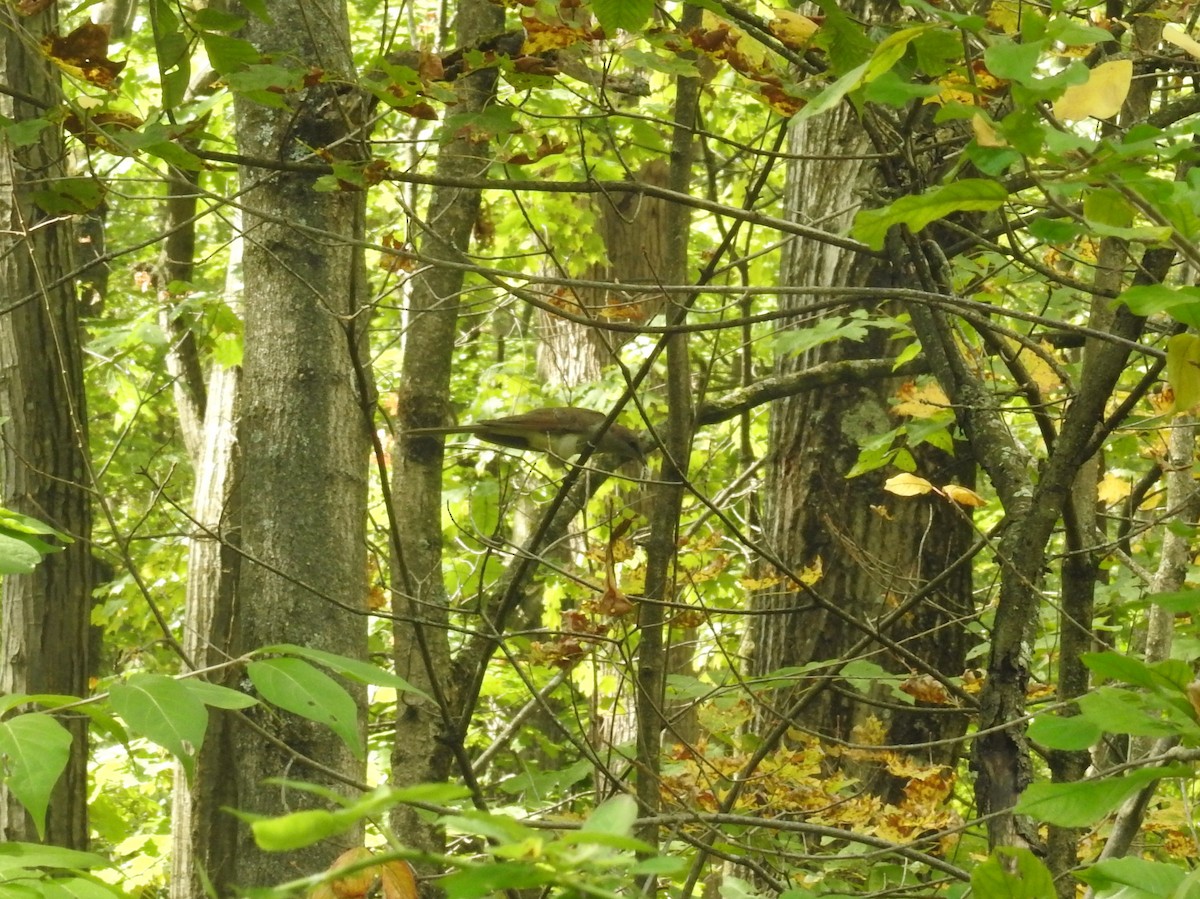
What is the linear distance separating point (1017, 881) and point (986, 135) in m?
0.76

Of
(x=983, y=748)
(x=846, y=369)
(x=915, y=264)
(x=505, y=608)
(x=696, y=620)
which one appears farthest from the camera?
(x=846, y=369)

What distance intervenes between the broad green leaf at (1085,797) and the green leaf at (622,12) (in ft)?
4.20

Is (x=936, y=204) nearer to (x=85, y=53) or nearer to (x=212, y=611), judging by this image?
(x=85, y=53)

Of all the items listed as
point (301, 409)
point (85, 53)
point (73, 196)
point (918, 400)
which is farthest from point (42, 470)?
point (918, 400)

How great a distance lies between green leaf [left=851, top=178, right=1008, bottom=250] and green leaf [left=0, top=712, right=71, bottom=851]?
101cm

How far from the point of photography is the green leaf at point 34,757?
118cm

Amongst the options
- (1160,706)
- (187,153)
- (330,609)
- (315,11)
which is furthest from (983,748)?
(315,11)

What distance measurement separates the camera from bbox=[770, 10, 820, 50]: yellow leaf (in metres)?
2.18

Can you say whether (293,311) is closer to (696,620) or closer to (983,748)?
(696,620)

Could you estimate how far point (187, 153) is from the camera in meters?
2.15

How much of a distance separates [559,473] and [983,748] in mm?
4624

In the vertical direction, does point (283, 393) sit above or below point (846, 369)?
below

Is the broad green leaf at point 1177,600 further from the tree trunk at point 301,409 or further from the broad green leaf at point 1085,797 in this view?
the tree trunk at point 301,409

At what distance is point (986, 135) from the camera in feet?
4.11
